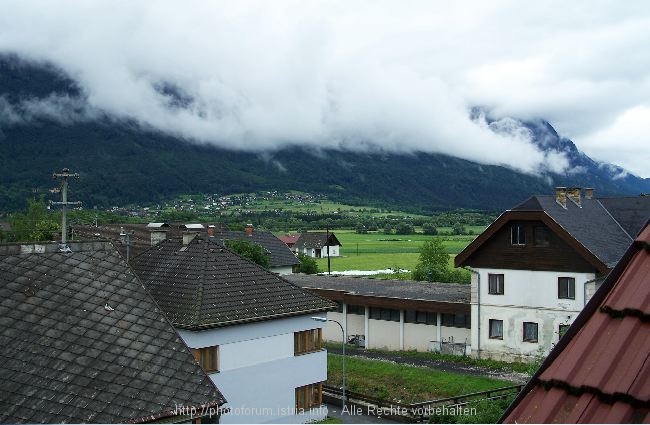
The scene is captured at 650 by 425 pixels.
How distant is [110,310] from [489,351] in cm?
2748

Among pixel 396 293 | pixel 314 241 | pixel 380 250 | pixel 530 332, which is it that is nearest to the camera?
pixel 530 332

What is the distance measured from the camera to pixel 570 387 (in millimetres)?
3428

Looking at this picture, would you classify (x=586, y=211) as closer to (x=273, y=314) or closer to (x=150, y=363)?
(x=273, y=314)

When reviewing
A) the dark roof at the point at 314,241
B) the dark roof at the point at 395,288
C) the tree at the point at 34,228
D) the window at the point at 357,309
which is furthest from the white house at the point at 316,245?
the window at the point at 357,309

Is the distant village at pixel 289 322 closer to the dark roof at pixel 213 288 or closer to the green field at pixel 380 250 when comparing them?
the dark roof at pixel 213 288

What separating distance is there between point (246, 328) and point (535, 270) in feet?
58.9

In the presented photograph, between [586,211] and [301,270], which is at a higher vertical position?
[586,211]

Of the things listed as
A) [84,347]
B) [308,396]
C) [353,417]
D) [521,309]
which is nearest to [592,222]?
[521,309]

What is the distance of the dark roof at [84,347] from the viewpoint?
1131 centimetres

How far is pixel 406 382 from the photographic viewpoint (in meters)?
32.1

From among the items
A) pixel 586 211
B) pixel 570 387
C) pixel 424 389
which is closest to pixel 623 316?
pixel 570 387

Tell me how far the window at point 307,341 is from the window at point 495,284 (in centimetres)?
1334

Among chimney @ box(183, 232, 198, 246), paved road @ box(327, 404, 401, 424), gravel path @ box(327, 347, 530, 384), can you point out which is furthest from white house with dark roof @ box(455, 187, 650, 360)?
chimney @ box(183, 232, 198, 246)

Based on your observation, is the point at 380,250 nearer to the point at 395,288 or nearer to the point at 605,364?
the point at 395,288
